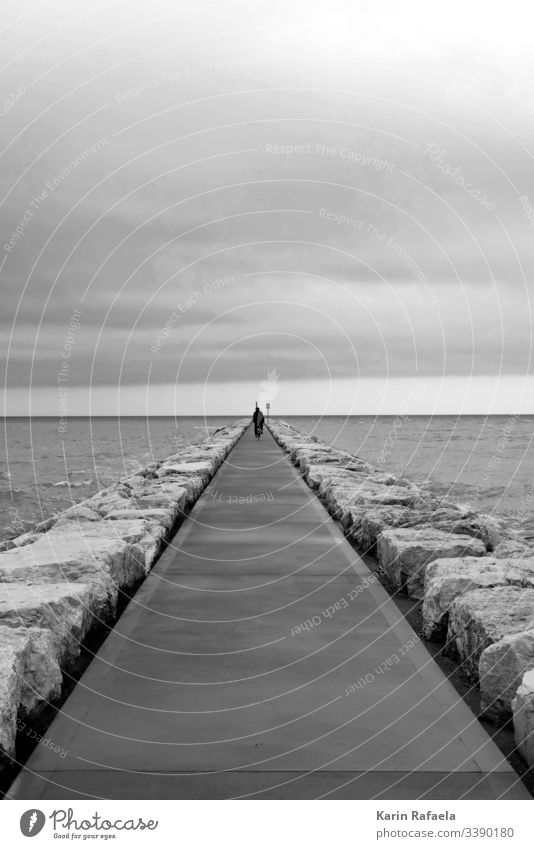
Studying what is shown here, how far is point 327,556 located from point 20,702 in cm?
449

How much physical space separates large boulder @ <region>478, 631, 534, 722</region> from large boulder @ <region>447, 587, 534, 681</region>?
0.75ft

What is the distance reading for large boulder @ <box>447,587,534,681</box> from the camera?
14.2 ft

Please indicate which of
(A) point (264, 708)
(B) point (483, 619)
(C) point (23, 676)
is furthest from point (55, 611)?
(B) point (483, 619)

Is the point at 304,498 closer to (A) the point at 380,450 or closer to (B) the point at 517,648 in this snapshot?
(B) the point at 517,648

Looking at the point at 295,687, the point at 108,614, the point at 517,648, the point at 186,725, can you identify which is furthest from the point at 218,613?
the point at 517,648

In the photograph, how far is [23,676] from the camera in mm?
3949

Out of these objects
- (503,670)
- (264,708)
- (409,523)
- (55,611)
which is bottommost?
(264,708)

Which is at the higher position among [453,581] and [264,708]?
[453,581]

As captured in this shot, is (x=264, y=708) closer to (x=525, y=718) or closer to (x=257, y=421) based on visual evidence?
(x=525, y=718)
